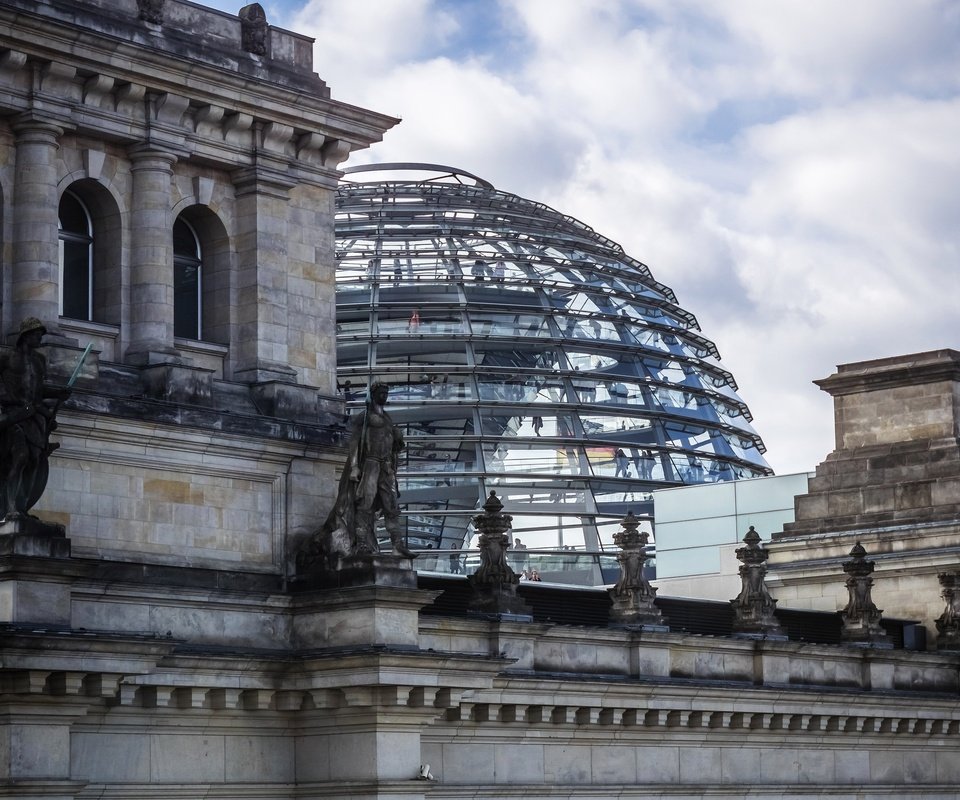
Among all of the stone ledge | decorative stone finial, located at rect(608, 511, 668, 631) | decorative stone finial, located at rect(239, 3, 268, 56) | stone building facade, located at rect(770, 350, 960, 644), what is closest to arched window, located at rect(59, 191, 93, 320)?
decorative stone finial, located at rect(239, 3, 268, 56)

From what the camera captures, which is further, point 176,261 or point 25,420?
point 176,261

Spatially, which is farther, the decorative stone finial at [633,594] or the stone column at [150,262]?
the decorative stone finial at [633,594]

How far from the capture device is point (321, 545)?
1421 inches

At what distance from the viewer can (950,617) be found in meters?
51.0

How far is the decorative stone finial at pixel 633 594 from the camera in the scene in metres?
42.2

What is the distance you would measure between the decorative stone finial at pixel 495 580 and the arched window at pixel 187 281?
6.23 m

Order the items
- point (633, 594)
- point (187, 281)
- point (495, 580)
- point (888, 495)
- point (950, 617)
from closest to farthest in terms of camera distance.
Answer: point (187, 281)
point (495, 580)
point (633, 594)
point (950, 617)
point (888, 495)

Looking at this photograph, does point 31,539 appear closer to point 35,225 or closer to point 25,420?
point 25,420

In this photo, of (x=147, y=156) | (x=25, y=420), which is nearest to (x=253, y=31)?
(x=147, y=156)

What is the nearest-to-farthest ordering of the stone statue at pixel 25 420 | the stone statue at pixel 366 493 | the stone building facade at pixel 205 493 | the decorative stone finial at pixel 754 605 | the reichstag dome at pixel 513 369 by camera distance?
the stone statue at pixel 25 420 → the stone building facade at pixel 205 493 → the stone statue at pixel 366 493 → the decorative stone finial at pixel 754 605 → the reichstag dome at pixel 513 369

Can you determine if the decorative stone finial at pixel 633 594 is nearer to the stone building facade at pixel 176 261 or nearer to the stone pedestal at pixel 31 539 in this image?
the stone building facade at pixel 176 261

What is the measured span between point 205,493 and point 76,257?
449cm

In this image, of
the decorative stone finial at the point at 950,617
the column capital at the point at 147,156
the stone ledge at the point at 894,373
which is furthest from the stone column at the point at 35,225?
Result: the stone ledge at the point at 894,373

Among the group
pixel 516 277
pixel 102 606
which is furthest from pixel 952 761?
pixel 516 277
